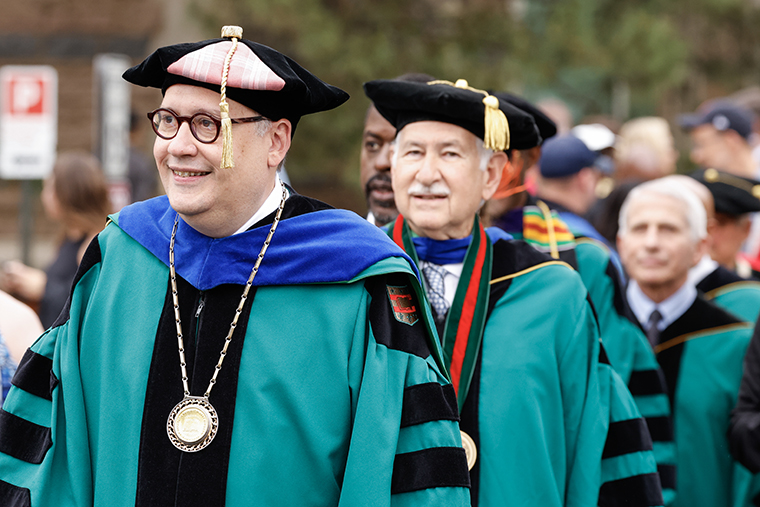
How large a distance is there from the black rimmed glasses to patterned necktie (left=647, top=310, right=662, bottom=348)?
2.97m

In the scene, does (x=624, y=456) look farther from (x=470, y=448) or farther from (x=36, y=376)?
(x=36, y=376)

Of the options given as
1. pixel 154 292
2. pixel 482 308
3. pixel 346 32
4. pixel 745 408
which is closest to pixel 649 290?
pixel 745 408

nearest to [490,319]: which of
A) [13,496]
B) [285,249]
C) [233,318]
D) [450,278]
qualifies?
[450,278]

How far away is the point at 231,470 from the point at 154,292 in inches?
22.2

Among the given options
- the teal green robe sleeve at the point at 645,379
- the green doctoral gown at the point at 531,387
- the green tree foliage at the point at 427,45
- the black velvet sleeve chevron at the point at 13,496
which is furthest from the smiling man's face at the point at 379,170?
the green tree foliage at the point at 427,45

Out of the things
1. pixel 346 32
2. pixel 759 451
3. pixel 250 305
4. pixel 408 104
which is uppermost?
pixel 346 32

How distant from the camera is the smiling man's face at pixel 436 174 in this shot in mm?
3783

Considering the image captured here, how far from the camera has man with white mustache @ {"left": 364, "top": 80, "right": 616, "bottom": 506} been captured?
3.70 meters

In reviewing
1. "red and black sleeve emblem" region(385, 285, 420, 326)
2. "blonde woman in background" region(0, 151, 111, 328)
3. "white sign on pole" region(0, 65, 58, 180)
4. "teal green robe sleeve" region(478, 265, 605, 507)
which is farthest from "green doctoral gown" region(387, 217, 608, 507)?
"white sign on pole" region(0, 65, 58, 180)

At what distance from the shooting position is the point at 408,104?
3801 millimetres

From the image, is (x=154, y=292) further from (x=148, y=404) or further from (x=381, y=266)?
(x=381, y=266)

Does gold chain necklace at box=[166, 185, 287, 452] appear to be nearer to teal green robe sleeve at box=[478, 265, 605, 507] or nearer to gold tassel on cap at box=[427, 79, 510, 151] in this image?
teal green robe sleeve at box=[478, 265, 605, 507]

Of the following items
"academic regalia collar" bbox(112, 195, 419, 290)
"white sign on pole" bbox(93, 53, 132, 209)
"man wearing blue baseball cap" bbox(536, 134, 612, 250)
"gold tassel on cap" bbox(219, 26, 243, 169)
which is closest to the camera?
"gold tassel on cap" bbox(219, 26, 243, 169)

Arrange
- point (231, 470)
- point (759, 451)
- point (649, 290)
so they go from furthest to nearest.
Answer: point (649, 290) → point (759, 451) → point (231, 470)
